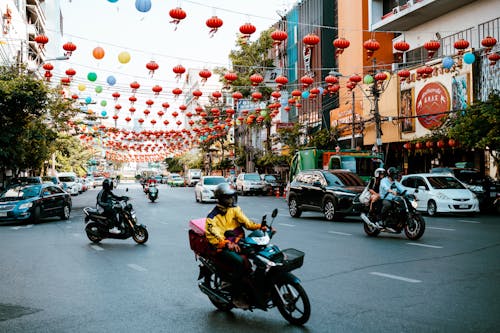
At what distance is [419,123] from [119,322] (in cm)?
3101

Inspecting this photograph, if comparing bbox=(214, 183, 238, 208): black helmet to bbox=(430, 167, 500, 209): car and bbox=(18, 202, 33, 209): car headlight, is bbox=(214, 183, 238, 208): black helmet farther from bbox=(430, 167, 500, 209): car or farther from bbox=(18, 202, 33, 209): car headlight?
bbox=(430, 167, 500, 209): car

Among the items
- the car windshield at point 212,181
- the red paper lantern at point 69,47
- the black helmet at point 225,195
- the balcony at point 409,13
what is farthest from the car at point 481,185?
the black helmet at point 225,195

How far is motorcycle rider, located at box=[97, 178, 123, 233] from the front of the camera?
13.8 m

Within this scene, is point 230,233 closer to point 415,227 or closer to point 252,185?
point 415,227

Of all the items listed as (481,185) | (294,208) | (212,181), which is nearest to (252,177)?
(212,181)

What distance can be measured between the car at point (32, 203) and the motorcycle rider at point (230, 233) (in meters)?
15.7

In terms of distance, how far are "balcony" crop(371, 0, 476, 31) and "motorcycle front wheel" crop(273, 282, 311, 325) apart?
2999 centimetres

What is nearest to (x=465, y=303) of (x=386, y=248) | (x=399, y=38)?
(x=386, y=248)

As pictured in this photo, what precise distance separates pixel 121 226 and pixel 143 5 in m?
5.54

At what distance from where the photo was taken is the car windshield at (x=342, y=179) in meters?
20.2

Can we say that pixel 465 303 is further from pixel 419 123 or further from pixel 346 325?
pixel 419 123

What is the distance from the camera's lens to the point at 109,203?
13898 mm

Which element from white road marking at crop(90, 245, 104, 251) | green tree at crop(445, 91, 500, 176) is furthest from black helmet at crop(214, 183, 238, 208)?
green tree at crop(445, 91, 500, 176)

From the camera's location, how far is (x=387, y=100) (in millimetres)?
38406
